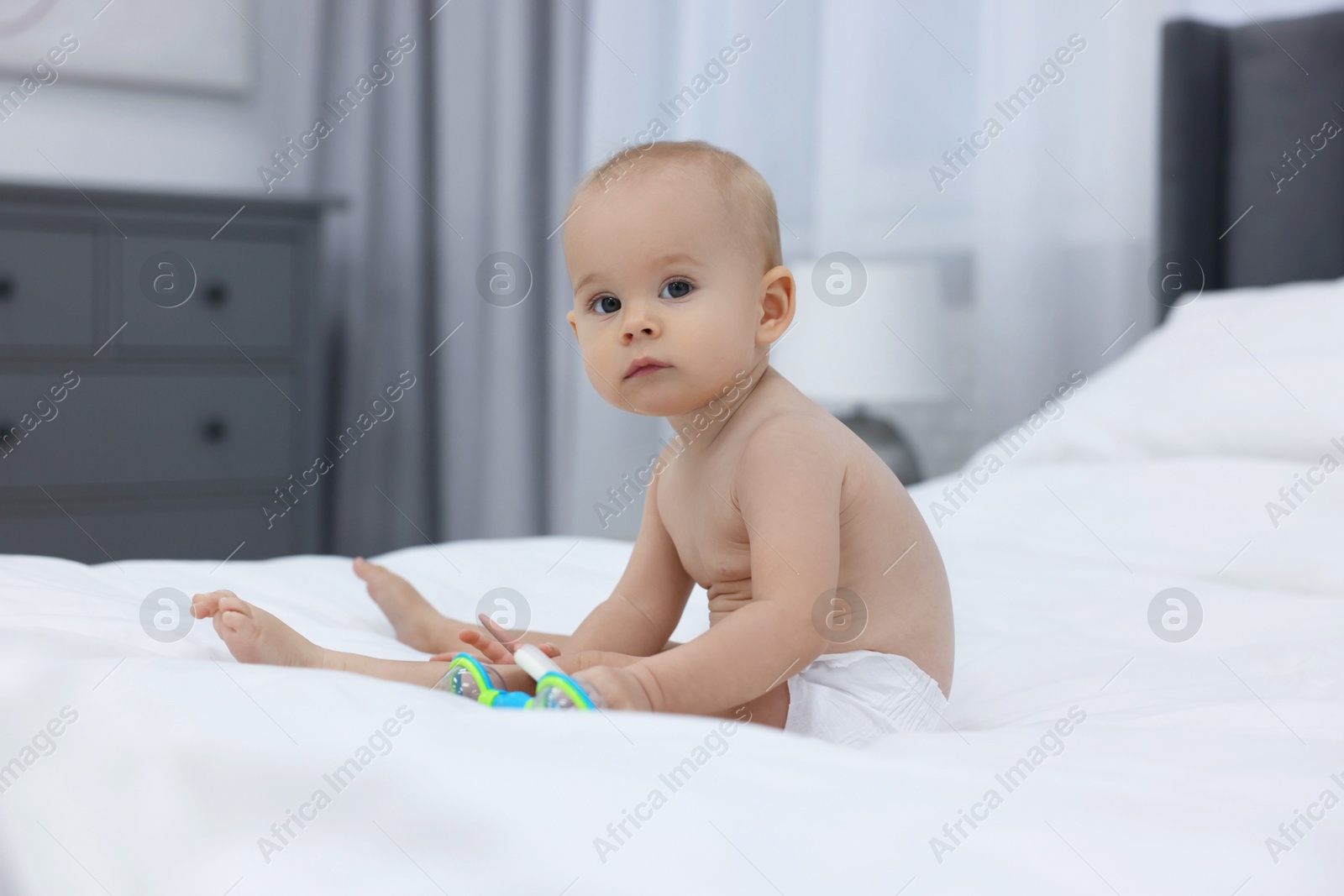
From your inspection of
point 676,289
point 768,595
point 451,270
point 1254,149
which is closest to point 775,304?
point 676,289

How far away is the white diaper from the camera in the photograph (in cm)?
73

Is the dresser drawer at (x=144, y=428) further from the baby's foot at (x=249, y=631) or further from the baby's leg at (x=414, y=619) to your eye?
the baby's foot at (x=249, y=631)

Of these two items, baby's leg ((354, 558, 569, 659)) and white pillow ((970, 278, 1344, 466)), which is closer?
baby's leg ((354, 558, 569, 659))

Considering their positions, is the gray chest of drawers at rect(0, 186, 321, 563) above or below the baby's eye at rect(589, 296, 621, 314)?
below

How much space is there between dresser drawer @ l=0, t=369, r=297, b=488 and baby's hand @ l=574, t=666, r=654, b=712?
1916 millimetres

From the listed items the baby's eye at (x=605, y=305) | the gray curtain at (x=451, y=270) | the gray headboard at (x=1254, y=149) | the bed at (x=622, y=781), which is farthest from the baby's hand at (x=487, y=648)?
the gray curtain at (x=451, y=270)

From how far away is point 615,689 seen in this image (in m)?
0.58

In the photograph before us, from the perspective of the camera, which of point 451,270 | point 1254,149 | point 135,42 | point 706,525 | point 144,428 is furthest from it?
point 451,270

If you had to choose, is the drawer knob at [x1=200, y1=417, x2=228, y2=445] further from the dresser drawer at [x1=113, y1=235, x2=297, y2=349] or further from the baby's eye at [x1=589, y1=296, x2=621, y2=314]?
the baby's eye at [x1=589, y1=296, x2=621, y2=314]

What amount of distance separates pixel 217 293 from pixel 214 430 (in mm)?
283

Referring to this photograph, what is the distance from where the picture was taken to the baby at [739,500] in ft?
2.18

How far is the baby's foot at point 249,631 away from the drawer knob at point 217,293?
67.2 inches

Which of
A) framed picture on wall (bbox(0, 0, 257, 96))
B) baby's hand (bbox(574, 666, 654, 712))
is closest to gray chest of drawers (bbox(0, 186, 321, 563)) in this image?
framed picture on wall (bbox(0, 0, 257, 96))

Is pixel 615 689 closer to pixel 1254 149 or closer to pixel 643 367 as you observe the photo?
pixel 643 367
